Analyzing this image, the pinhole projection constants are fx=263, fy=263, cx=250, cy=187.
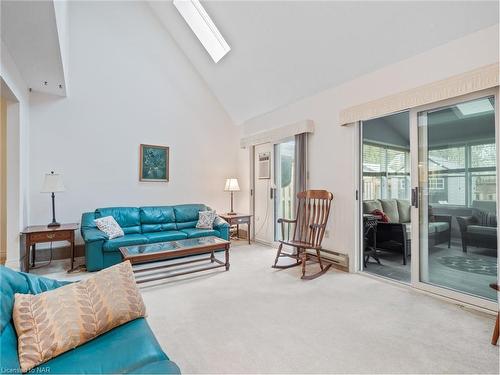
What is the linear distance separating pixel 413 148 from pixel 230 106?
12.4 feet

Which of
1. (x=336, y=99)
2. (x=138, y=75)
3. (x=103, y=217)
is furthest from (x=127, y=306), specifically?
(x=138, y=75)

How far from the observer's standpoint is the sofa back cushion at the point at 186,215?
15.9 feet

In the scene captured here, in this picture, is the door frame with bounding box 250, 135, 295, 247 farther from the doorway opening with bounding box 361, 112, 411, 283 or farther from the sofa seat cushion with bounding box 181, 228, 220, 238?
the doorway opening with bounding box 361, 112, 411, 283

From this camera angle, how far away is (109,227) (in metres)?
3.92

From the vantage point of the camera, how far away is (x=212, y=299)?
2719 millimetres

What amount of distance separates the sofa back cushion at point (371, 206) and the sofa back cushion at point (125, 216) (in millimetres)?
3795

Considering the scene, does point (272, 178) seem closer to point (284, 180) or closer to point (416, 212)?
point (284, 180)

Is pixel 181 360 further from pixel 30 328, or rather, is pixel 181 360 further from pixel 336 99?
pixel 336 99

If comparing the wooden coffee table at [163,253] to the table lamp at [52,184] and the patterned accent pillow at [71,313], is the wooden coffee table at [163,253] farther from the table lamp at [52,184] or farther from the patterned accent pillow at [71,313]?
the patterned accent pillow at [71,313]

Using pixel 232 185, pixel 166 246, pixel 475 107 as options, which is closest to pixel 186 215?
pixel 232 185

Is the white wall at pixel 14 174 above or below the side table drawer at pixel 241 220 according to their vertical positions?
above

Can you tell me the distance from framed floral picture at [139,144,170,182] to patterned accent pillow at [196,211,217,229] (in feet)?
3.51

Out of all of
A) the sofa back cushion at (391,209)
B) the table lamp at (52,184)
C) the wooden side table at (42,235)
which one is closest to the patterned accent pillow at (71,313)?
the wooden side table at (42,235)

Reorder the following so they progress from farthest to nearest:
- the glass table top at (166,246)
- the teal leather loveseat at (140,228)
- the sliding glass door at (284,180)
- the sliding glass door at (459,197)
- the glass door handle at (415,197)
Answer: the sliding glass door at (284,180) → the teal leather loveseat at (140,228) → the glass table top at (166,246) → the glass door handle at (415,197) → the sliding glass door at (459,197)
